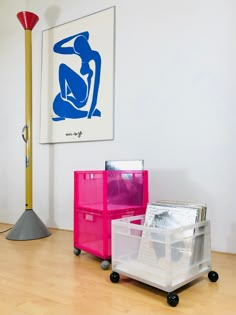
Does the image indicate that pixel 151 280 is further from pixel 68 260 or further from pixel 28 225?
pixel 28 225

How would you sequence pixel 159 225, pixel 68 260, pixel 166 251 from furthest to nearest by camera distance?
1. pixel 68 260
2. pixel 159 225
3. pixel 166 251

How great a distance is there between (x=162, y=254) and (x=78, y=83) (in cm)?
131

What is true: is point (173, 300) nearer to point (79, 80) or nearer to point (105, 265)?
point (105, 265)

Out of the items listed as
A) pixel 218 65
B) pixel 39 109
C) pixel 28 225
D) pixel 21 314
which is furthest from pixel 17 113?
pixel 21 314

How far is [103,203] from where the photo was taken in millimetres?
1244

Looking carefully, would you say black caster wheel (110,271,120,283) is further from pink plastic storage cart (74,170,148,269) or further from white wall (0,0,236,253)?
white wall (0,0,236,253)

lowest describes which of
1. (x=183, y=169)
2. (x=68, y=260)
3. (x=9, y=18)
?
(x=68, y=260)

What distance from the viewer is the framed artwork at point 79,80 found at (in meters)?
1.80

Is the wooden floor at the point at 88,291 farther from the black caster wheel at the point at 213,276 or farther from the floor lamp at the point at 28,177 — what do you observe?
the floor lamp at the point at 28,177

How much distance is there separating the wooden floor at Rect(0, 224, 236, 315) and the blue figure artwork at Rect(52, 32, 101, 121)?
0.98 meters

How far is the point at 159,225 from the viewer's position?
111 cm

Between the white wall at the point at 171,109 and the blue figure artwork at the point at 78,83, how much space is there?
167 millimetres

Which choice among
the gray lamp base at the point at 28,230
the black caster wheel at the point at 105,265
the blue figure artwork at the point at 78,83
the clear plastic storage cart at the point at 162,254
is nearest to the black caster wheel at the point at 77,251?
the black caster wheel at the point at 105,265

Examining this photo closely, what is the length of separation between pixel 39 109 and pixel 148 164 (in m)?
0.99
